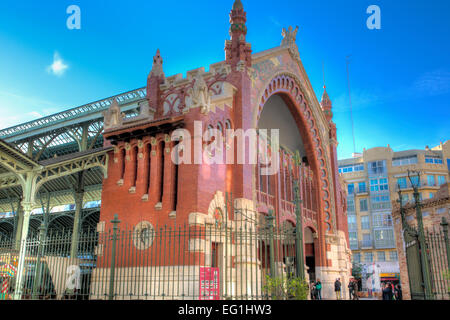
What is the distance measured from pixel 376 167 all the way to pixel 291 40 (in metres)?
36.0

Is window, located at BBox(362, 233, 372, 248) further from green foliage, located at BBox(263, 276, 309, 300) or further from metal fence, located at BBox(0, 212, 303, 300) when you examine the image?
green foliage, located at BBox(263, 276, 309, 300)

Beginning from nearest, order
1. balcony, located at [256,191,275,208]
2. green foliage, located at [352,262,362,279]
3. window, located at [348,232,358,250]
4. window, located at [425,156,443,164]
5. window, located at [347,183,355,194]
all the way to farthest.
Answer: balcony, located at [256,191,275,208], green foliage, located at [352,262,362,279], window, located at [348,232,358,250], window, located at [425,156,443,164], window, located at [347,183,355,194]

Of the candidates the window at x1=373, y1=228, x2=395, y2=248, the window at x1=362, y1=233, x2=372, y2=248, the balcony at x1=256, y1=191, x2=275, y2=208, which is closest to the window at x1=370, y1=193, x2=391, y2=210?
the window at x1=373, y1=228, x2=395, y2=248

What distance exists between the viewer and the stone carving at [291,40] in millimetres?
32344

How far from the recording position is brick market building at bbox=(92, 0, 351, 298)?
795 inches

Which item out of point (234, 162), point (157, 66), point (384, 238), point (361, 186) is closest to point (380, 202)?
point (361, 186)

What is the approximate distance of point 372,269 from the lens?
5788cm

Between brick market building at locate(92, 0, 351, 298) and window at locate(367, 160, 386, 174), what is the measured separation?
91.0 ft

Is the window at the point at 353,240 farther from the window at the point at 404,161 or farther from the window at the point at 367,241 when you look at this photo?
the window at the point at 404,161

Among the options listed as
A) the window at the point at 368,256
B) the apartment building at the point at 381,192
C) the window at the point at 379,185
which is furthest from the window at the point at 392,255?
the window at the point at 379,185

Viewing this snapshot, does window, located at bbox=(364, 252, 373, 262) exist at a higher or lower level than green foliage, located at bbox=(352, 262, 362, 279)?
higher

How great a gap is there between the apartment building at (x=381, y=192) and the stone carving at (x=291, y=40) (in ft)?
111

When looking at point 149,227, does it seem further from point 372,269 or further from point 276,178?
point 372,269
